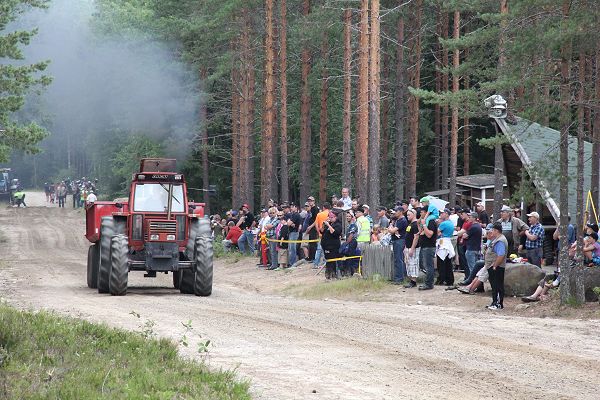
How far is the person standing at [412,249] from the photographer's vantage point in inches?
934

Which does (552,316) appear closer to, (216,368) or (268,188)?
(216,368)

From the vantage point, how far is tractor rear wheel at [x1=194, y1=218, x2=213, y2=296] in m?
23.1

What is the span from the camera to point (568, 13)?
19688 millimetres

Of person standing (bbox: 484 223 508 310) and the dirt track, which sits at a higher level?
person standing (bbox: 484 223 508 310)

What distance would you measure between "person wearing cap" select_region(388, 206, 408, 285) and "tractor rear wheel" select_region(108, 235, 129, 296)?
20.3 feet

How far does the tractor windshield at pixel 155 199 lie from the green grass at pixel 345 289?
4152mm

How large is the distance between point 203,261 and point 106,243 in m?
2.19

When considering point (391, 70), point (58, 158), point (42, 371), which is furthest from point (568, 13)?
point (58, 158)

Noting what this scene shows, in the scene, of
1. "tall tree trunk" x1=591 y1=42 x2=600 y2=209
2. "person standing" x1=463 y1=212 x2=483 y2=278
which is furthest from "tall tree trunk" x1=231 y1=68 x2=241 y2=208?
"person standing" x1=463 y1=212 x2=483 y2=278

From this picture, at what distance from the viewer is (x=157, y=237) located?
76.6 ft

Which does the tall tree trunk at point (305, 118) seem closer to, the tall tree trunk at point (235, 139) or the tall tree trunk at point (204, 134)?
the tall tree trunk at point (235, 139)

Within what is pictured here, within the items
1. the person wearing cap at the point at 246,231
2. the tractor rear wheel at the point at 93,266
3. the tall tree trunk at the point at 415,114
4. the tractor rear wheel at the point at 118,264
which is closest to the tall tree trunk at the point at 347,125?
the person wearing cap at the point at 246,231

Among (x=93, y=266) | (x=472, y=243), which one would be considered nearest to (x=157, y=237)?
(x=93, y=266)

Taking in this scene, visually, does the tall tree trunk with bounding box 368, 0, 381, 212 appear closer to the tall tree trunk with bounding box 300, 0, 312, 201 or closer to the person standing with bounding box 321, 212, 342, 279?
the person standing with bounding box 321, 212, 342, 279
